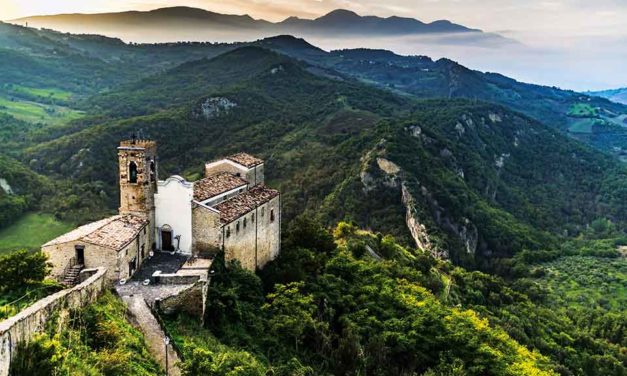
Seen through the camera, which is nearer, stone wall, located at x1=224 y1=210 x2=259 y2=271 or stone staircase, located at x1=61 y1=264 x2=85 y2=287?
stone staircase, located at x1=61 y1=264 x2=85 y2=287

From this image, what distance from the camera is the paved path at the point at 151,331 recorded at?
22.8 metres

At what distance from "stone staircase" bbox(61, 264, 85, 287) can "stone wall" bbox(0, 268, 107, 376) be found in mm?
2089

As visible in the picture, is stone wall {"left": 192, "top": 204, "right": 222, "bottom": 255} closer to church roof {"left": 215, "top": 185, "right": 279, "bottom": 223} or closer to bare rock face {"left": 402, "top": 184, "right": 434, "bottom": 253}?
church roof {"left": 215, "top": 185, "right": 279, "bottom": 223}

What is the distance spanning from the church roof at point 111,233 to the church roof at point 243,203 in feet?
15.1

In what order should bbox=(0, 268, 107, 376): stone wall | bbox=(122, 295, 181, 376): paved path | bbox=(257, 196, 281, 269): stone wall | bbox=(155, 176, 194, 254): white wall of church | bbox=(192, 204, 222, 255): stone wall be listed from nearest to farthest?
bbox=(0, 268, 107, 376): stone wall → bbox=(122, 295, 181, 376): paved path → bbox=(192, 204, 222, 255): stone wall → bbox=(155, 176, 194, 254): white wall of church → bbox=(257, 196, 281, 269): stone wall

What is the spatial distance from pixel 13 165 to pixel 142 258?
95327mm

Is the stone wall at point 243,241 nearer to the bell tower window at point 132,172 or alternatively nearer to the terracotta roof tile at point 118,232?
the terracotta roof tile at point 118,232

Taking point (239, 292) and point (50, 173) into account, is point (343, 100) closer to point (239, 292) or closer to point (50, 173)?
point (50, 173)

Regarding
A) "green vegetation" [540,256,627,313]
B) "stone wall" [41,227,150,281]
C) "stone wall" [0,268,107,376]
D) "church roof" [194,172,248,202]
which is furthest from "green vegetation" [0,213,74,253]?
"green vegetation" [540,256,627,313]

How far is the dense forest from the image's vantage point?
28031 mm

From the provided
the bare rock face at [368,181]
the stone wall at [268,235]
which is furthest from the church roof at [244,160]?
the bare rock face at [368,181]

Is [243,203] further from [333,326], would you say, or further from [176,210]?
[333,326]

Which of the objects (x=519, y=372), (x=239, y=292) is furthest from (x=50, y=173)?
(x=519, y=372)

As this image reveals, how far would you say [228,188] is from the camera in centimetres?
3741
